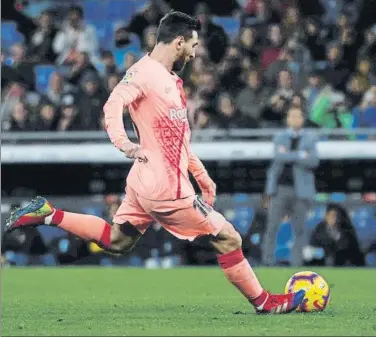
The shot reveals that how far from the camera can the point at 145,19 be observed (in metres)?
20.0

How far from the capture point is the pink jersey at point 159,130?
334 inches

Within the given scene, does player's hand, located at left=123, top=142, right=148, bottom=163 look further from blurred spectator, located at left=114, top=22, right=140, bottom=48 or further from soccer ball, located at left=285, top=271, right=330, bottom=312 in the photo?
blurred spectator, located at left=114, top=22, right=140, bottom=48

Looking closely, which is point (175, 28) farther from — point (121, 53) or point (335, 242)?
point (121, 53)

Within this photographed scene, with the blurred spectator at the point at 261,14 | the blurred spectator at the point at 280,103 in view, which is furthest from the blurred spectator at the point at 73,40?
the blurred spectator at the point at 280,103

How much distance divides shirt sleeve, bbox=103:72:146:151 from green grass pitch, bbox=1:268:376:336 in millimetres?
1213

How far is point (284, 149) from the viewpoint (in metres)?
16.0

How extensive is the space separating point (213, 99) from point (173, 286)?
5.71m

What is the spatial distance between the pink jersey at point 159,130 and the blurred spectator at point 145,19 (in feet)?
37.5

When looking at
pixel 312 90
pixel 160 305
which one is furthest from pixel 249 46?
pixel 160 305

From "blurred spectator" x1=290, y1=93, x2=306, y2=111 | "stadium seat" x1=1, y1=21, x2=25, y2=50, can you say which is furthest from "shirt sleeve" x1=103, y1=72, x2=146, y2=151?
"stadium seat" x1=1, y1=21, x2=25, y2=50

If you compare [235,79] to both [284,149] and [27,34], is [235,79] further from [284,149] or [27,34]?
[27,34]

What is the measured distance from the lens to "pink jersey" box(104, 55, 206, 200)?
27.8 feet

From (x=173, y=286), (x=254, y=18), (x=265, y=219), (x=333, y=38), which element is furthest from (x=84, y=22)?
(x=173, y=286)

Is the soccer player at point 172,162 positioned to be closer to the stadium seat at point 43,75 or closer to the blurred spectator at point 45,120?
the blurred spectator at point 45,120
